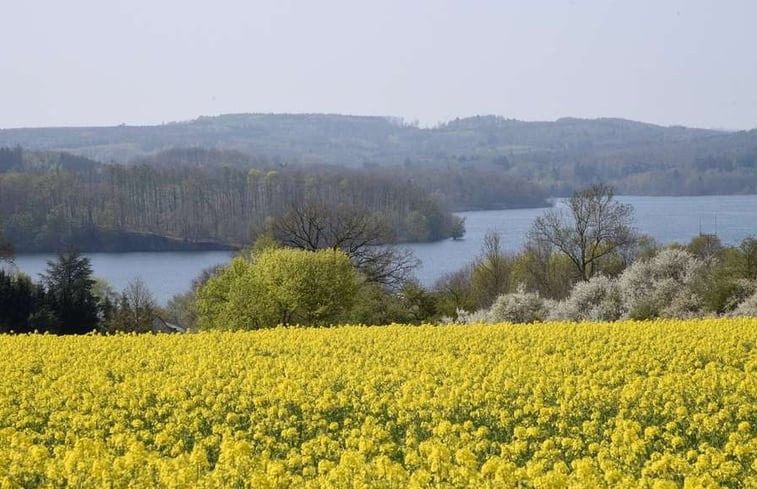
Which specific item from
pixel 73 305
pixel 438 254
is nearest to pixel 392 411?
pixel 73 305

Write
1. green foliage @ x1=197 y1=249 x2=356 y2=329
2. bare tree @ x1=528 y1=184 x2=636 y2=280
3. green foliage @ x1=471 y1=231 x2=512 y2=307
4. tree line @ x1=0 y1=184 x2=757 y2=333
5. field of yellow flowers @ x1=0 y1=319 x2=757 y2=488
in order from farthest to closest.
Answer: green foliage @ x1=471 y1=231 x2=512 y2=307, bare tree @ x1=528 y1=184 x2=636 y2=280, green foliage @ x1=197 y1=249 x2=356 y2=329, tree line @ x1=0 y1=184 x2=757 y2=333, field of yellow flowers @ x1=0 y1=319 x2=757 y2=488

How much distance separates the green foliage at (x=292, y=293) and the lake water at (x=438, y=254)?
38241mm

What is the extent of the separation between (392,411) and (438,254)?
88.4m

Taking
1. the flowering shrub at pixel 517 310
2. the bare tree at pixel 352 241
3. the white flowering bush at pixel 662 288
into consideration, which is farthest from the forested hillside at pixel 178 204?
the white flowering bush at pixel 662 288

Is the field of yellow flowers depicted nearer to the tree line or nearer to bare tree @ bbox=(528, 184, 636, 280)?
the tree line

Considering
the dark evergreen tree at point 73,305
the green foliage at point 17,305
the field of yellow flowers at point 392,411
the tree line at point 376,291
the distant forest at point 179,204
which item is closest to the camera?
the field of yellow flowers at point 392,411

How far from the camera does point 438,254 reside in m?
99.6

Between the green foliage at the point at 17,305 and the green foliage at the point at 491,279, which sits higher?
the green foliage at the point at 17,305

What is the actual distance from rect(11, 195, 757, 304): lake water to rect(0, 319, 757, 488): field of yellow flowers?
191ft

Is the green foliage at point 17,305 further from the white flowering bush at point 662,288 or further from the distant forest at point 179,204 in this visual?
the distant forest at point 179,204

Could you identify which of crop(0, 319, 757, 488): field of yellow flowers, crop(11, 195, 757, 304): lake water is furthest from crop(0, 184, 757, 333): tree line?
crop(11, 195, 757, 304): lake water

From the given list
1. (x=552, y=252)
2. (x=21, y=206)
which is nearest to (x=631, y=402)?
(x=552, y=252)

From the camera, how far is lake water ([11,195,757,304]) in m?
84.6

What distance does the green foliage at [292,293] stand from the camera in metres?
35.8
